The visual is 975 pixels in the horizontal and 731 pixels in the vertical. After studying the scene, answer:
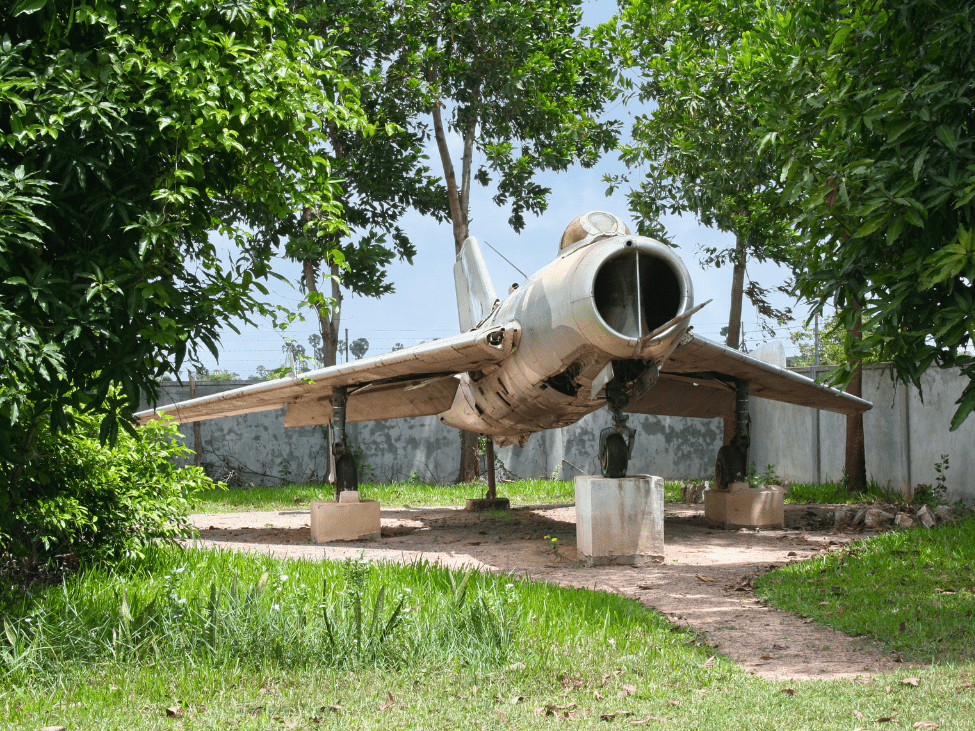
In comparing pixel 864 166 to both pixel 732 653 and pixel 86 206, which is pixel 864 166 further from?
pixel 86 206

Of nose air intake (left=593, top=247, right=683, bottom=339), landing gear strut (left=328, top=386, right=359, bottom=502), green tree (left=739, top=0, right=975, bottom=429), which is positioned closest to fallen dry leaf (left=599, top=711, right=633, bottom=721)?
green tree (left=739, top=0, right=975, bottom=429)

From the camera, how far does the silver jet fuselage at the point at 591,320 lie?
784 cm

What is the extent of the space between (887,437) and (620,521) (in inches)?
319

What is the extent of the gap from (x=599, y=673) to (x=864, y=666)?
5.72ft

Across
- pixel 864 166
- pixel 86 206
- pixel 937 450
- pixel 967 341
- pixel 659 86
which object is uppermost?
pixel 659 86

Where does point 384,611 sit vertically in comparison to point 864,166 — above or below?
below

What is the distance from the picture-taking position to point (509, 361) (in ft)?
33.2

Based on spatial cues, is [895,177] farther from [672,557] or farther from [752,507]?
[752,507]

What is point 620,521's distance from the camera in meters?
8.35

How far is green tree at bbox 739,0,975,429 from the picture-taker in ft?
16.2

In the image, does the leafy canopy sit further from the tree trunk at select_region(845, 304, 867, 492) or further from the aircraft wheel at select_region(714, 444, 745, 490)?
the tree trunk at select_region(845, 304, 867, 492)

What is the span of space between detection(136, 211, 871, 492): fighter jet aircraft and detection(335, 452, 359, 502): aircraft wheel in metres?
0.02

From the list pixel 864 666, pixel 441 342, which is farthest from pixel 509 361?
pixel 864 666

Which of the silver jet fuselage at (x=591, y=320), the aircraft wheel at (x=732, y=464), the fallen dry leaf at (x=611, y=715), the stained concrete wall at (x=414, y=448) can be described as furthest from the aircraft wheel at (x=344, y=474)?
the stained concrete wall at (x=414, y=448)
